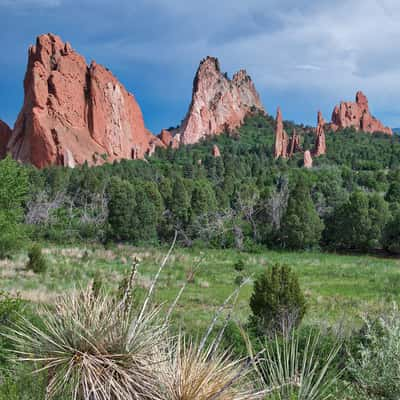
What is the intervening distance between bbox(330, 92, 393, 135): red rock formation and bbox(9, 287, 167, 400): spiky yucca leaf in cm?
11056

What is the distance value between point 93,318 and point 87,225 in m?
35.7

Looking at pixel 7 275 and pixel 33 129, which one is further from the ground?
pixel 33 129

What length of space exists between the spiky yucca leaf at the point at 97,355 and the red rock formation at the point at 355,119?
110564 millimetres

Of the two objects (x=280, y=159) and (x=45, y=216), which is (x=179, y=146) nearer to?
(x=280, y=159)

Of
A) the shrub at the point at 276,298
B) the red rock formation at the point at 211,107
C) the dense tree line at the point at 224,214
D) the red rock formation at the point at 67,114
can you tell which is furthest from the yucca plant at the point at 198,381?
the red rock formation at the point at 211,107

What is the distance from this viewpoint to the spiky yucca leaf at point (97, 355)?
188cm

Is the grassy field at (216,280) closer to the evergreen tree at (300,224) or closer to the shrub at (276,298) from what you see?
the shrub at (276,298)

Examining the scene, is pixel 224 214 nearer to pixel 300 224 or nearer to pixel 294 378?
pixel 300 224

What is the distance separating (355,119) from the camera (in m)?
113

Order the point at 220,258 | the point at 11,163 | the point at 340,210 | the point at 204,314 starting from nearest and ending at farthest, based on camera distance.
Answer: the point at 204,314 → the point at 11,163 → the point at 220,258 → the point at 340,210

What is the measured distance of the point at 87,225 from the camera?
36594 mm

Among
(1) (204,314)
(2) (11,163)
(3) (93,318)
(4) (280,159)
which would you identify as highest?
(4) (280,159)

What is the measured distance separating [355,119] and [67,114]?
72.0 m

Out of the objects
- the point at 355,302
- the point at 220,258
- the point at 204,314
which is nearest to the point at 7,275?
the point at 204,314
